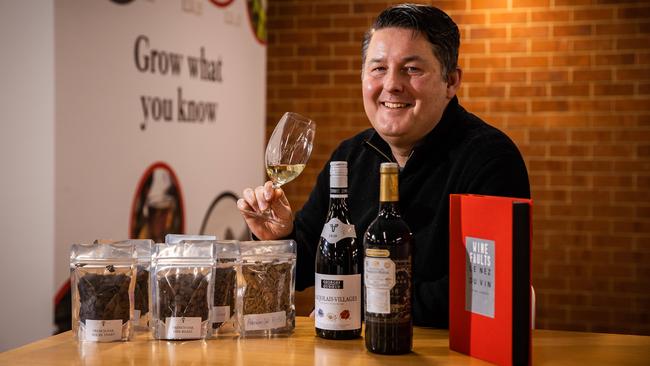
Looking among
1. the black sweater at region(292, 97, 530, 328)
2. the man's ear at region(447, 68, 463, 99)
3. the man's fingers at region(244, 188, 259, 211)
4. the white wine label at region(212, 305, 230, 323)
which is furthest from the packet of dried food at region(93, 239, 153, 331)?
the man's ear at region(447, 68, 463, 99)

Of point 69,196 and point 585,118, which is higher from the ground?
point 585,118

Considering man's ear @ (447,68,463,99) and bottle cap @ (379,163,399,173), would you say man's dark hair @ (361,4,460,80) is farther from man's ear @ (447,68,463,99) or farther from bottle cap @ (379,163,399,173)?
bottle cap @ (379,163,399,173)

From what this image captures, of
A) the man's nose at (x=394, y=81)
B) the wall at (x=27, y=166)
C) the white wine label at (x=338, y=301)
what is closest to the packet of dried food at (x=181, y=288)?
the white wine label at (x=338, y=301)

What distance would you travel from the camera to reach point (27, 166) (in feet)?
8.98

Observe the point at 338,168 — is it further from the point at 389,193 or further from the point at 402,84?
the point at 402,84

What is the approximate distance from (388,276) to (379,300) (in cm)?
5

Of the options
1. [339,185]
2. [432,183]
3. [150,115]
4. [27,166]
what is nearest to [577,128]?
[150,115]

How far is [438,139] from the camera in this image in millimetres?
2047

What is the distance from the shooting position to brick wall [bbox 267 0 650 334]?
14.8ft

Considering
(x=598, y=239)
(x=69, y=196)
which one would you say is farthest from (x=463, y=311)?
(x=598, y=239)

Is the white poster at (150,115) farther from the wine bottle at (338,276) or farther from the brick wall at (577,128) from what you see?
the wine bottle at (338,276)

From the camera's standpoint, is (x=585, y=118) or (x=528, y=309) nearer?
(x=528, y=309)

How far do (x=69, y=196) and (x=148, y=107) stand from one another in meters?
0.64

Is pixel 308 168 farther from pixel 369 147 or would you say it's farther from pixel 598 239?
pixel 369 147
